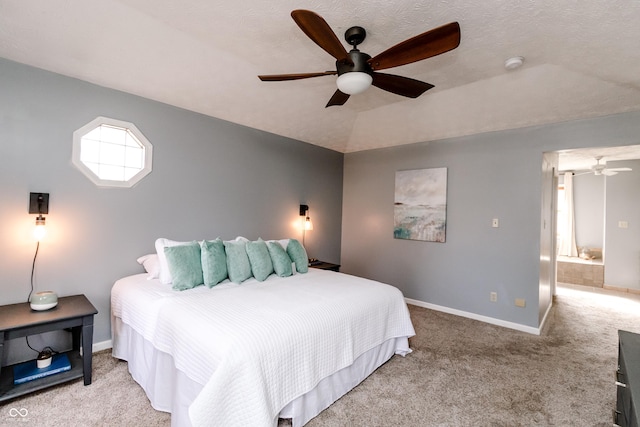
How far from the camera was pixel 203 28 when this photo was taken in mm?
2244

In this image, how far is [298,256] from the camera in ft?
10.9

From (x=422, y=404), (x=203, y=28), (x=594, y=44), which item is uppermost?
(x=203, y=28)

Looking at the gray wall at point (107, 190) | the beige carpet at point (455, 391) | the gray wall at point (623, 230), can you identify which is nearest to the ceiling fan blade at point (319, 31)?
the gray wall at point (107, 190)

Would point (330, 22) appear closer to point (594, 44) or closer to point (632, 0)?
point (632, 0)

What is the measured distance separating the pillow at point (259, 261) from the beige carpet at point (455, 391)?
1.24 m

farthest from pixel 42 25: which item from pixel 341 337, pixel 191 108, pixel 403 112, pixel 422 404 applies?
pixel 422 404

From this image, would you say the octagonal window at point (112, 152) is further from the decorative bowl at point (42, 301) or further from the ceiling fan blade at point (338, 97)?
the ceiling fan blade at point (338, 97)

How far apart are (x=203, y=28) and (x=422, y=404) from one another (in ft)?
10.6

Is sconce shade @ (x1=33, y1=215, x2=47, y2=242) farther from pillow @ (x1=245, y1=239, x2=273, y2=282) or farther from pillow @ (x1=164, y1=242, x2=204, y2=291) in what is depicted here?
pillow @ (x1=245, y1=239, x2=273, y2=282)

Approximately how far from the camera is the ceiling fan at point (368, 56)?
1.51 m

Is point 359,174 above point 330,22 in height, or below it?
below

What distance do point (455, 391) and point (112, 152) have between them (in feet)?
12.3

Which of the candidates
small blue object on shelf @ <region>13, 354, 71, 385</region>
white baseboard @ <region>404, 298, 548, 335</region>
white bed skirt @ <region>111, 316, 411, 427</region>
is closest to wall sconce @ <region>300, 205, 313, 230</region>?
white baseboard @ <region>404, 298, 548, 335</region>

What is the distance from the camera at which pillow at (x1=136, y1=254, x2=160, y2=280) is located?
8.97 ft
